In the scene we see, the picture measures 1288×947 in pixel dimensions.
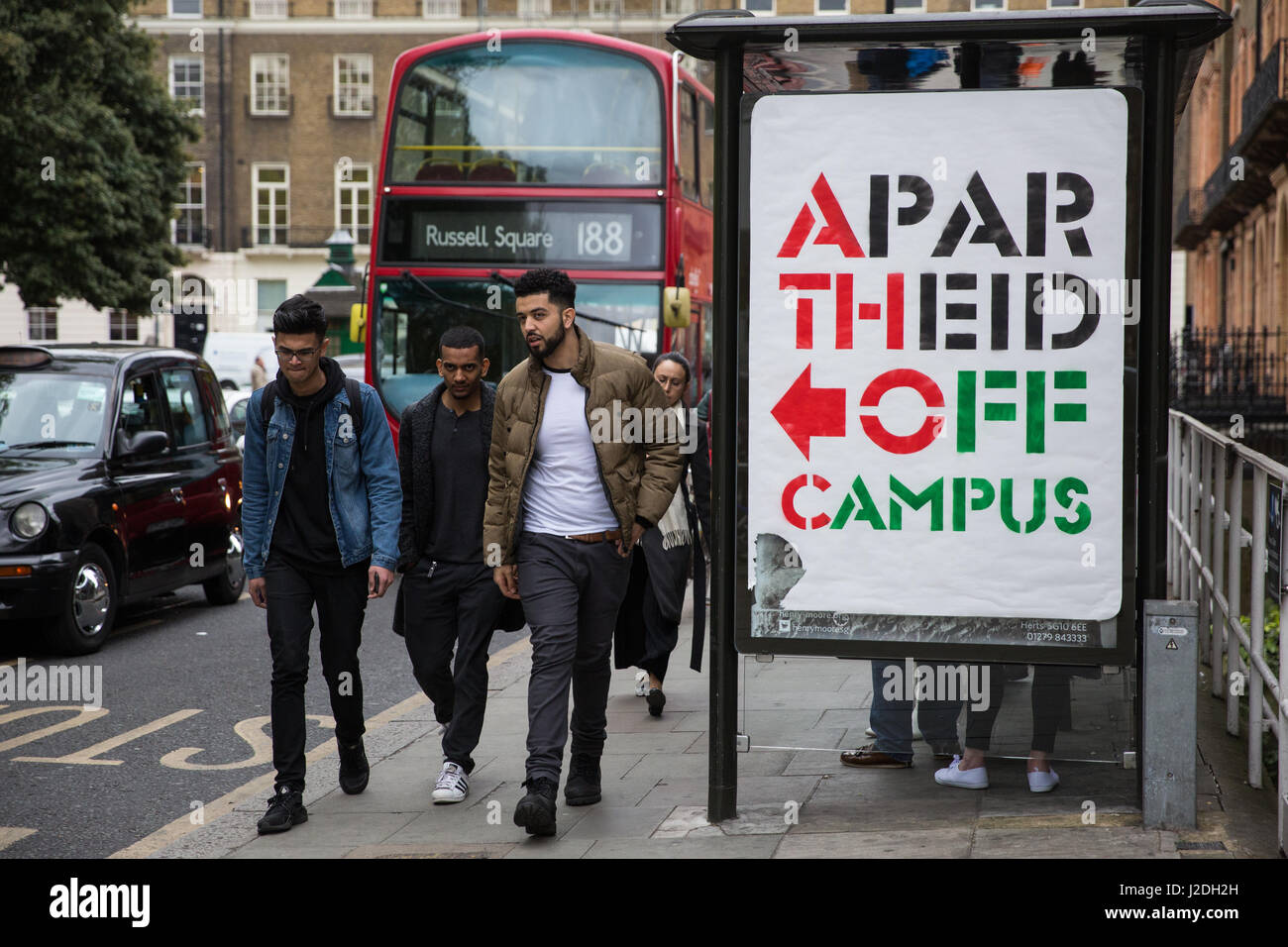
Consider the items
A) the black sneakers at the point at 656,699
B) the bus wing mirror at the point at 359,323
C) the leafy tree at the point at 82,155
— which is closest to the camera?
the black sneakers at the point at 656,699

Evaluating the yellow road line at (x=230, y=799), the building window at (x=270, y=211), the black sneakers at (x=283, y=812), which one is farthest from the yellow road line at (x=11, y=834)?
the building window at (x=270, y=211)

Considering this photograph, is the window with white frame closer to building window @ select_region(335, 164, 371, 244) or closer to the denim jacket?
building window @ select_region(335, 164, 371, 244)

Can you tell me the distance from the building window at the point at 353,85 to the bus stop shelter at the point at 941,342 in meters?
47.2

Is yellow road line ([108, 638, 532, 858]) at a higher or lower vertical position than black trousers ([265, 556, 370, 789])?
lower

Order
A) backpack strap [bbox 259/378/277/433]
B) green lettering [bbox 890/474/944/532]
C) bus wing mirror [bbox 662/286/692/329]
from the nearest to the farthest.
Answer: green lettering [bbox 890/474/944/532]
backpack strap [bbox 259/378/277/433]
bus wing mirror [bbox 662/286/692/329]

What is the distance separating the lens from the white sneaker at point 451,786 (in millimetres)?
5621

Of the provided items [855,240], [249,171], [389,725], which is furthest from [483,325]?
[249,171]

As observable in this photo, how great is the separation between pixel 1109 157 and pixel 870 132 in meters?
0.75

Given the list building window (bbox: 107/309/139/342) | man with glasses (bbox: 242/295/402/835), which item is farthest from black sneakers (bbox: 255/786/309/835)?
building window (bbox: 107/309/139/342)

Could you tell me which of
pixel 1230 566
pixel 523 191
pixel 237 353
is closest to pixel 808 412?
pixel 1230 566

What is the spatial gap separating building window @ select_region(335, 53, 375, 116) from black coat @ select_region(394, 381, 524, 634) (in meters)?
46.4

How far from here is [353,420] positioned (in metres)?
5.58

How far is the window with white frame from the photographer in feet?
162

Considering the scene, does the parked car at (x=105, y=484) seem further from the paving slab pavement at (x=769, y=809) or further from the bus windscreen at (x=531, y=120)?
the paving slab pavement at (x=769, y=809)
